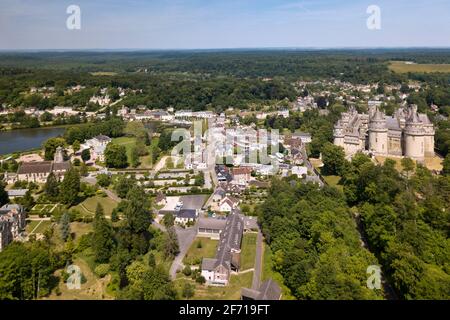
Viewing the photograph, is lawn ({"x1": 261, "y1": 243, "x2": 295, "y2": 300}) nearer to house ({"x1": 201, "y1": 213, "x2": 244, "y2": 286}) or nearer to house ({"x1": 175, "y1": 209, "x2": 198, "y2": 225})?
house ({"x1": 201, "y1": 213, "x2": 244, "y2": 286})

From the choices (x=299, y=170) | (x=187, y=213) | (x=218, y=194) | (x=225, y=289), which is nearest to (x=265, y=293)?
(x=225, y=289)

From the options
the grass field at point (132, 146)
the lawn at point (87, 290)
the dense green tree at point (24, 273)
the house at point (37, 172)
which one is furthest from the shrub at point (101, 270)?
the grass field at point (132, 146)

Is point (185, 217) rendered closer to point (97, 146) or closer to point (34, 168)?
point (34, 168)

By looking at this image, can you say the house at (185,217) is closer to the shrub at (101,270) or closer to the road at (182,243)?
the road at (182,243)

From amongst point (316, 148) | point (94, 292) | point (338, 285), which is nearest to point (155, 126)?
point (316, 148)

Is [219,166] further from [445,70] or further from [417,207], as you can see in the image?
[445,70]

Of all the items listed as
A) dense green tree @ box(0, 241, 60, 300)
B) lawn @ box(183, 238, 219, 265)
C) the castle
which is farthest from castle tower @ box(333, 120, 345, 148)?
dense green tree @ box(0, 241, 60, 300)

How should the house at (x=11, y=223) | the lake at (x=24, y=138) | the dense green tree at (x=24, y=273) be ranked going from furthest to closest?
the lake at (x=24, y=138) → the house at (x=11, y=223) → the dense green tree at (x=24, y=273)

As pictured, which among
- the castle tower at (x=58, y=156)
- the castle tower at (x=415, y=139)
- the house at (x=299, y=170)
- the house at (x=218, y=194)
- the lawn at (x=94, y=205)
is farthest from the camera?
the castle tower at (x=58, y=156)
